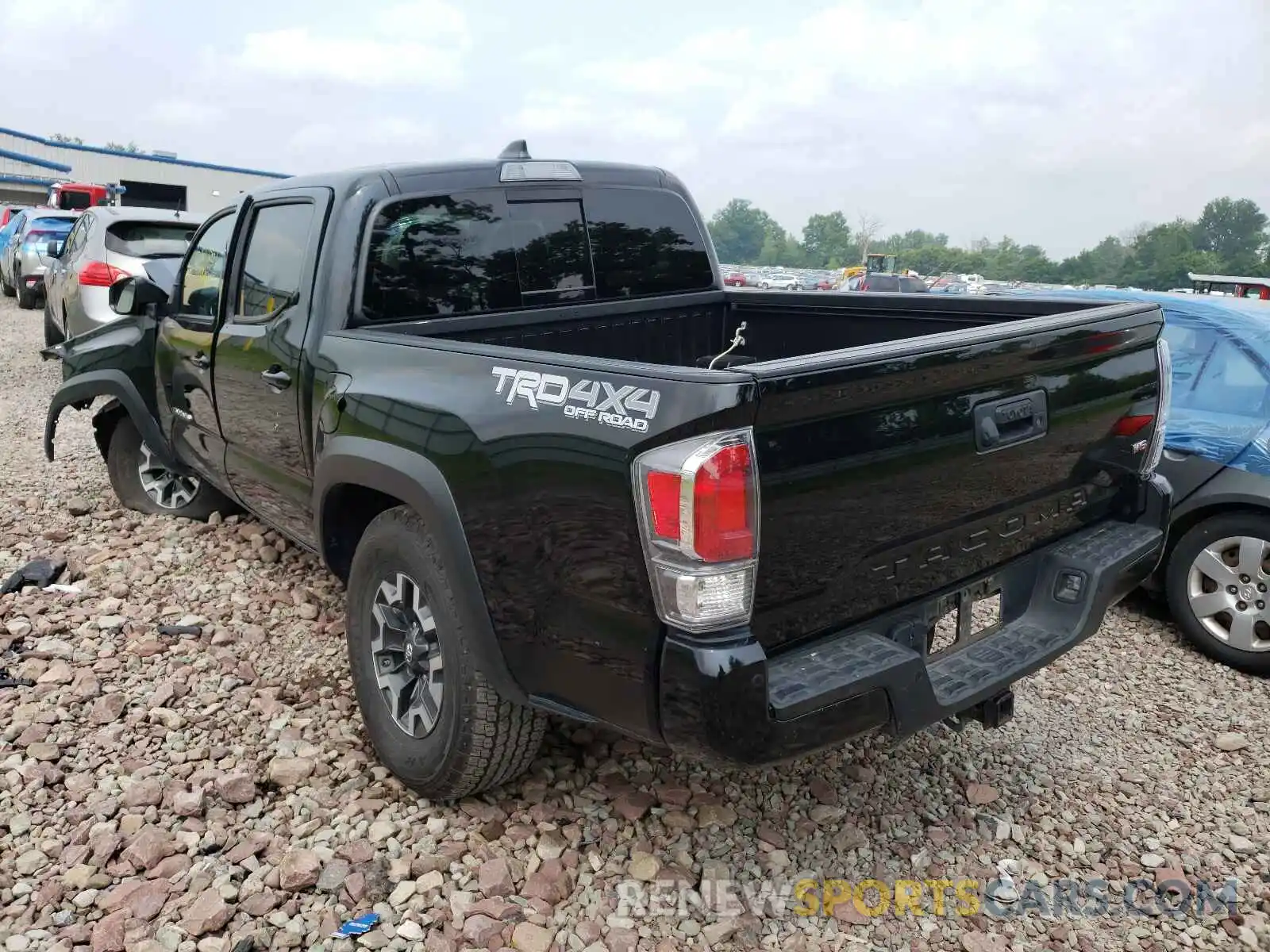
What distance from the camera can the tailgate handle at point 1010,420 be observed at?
2.59 metres

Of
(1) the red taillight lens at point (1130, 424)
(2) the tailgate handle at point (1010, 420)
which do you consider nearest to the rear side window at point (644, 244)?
(2) the tailgate handle at point (1010, 420)

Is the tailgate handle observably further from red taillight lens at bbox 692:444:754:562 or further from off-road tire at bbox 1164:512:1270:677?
off-road tire at bbox 1164:512:1270:677

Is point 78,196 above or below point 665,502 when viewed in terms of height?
above

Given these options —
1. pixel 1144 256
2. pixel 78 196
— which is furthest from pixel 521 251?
pixel 1144 256

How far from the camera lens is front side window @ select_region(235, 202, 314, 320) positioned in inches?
144

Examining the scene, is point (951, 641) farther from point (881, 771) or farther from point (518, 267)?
point (518, 267)

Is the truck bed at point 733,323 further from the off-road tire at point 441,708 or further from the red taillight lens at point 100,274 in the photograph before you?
the red taillight lens at point 100,274

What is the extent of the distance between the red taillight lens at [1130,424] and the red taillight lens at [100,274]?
8558 mm

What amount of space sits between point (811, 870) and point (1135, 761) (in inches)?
58.5

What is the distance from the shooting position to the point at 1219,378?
4.57 m

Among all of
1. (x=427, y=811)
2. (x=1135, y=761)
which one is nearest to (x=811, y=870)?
(x=427, y=811)

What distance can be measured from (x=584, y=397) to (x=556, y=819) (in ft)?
4.84

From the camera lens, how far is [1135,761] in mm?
3529

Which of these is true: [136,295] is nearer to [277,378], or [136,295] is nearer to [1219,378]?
[277,378]
